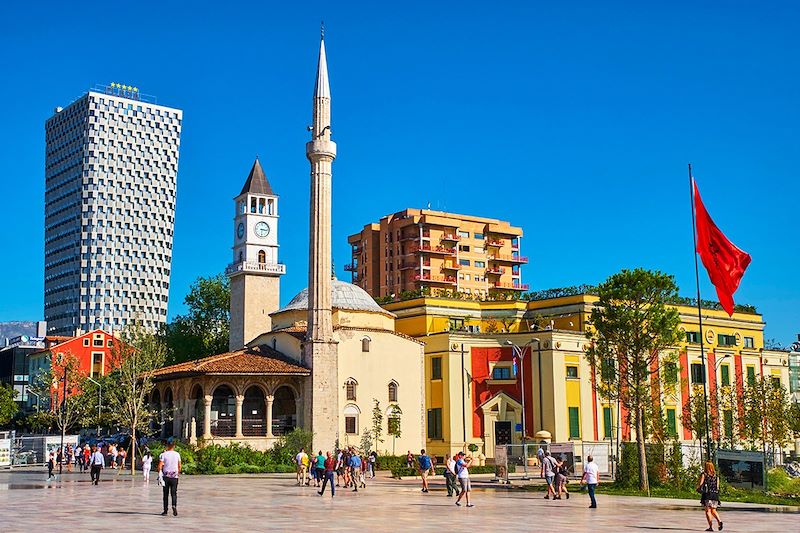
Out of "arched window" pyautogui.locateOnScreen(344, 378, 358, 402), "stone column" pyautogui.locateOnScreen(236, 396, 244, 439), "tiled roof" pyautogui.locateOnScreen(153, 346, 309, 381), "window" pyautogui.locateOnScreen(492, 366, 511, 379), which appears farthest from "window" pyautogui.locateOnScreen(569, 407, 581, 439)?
"stone column" pyautogui.locateOnScreen(236, 396, 244, 439)

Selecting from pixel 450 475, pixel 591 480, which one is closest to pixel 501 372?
pixel 450 475

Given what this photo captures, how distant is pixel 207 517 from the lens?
2473 cm

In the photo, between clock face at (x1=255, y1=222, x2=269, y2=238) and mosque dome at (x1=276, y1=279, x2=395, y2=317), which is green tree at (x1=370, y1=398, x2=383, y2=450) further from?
clock face at (x1=255, y1=222, x2=269, y2=238)

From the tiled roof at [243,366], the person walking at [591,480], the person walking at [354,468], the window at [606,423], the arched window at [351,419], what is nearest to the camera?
the person walking at [591,480]

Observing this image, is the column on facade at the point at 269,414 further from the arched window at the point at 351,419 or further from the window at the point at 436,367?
the window at the point at 436,367

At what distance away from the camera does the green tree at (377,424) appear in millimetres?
57188

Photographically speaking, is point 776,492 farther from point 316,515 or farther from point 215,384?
point 215,384

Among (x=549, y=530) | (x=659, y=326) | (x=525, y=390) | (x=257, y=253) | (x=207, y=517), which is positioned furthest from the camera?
(x=257, y=253)

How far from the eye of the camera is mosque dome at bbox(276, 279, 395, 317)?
199 ft

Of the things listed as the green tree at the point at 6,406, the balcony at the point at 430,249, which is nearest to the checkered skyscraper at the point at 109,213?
the balcony at the point at 430,249

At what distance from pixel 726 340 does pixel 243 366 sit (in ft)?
126

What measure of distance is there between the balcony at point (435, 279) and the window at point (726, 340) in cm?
4514

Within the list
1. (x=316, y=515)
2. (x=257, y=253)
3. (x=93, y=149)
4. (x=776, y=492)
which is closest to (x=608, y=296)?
(x=776, y=492)

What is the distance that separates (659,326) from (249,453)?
25.2m
